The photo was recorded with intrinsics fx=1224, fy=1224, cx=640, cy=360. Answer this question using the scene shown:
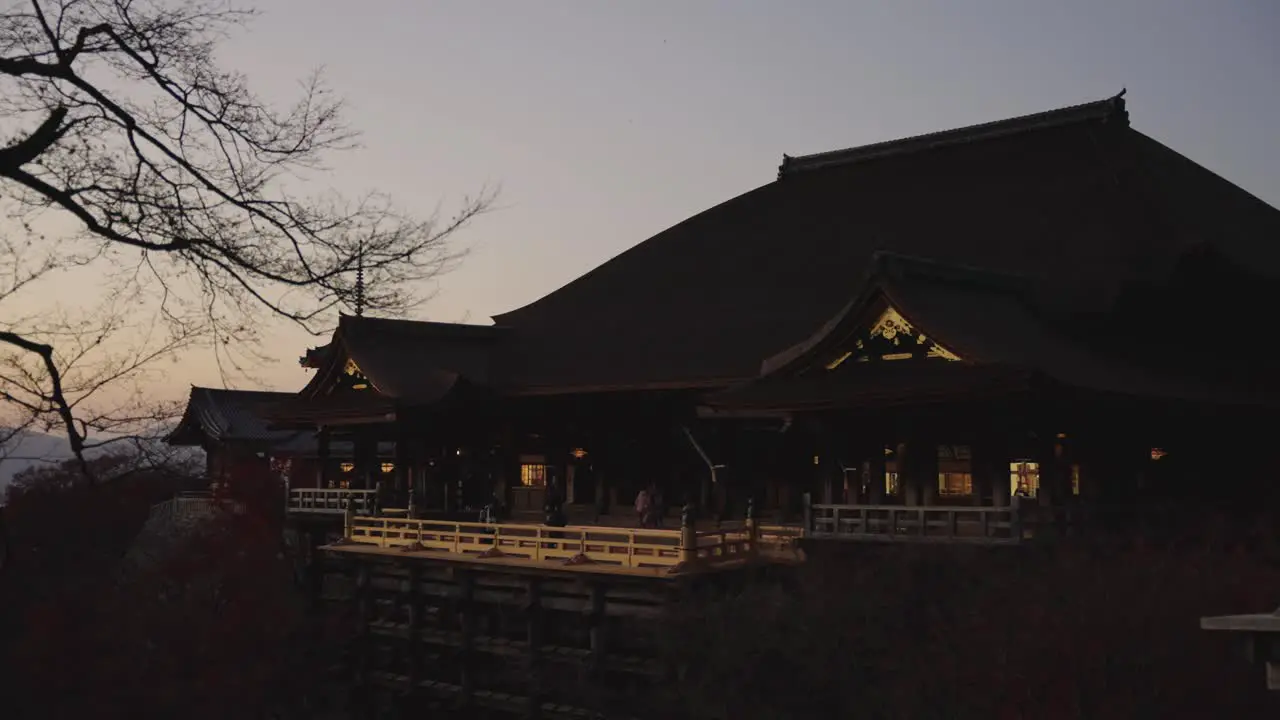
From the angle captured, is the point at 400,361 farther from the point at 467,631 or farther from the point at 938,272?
the point at 938,272

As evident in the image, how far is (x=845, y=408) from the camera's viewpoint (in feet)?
70.1

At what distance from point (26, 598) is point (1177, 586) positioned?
31.7m

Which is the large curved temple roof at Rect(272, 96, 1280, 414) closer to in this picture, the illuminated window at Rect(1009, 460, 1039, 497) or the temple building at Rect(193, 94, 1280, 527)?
the temple building at Rect(193, 94, 1280, 527)

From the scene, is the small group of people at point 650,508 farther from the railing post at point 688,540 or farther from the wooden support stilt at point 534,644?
the railing post at point 688,540

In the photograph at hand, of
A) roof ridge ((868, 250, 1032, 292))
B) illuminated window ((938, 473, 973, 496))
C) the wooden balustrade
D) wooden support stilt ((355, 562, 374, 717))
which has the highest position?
roof ridge ((868, 250, 1032, 292))

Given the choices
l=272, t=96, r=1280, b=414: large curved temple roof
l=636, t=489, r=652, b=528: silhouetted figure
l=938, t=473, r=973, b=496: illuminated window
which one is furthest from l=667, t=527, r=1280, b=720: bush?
l=272, t=96, r=1280, b=414: large curved temple roof

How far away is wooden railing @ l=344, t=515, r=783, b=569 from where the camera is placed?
2150 centimetres

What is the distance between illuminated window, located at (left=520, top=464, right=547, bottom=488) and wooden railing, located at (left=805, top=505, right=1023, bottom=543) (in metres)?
11.8

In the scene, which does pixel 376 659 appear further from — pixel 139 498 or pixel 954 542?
pixel 139 498

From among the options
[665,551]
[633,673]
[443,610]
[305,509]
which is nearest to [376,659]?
[443,610]

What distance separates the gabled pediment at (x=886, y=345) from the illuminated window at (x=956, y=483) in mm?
2711

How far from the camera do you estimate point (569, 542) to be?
22922 millimetres

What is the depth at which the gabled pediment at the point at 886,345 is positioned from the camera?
69.9 feet

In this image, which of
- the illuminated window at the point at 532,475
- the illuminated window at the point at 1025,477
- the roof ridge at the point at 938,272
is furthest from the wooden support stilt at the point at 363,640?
the illuminated window at the point at 1025,477
